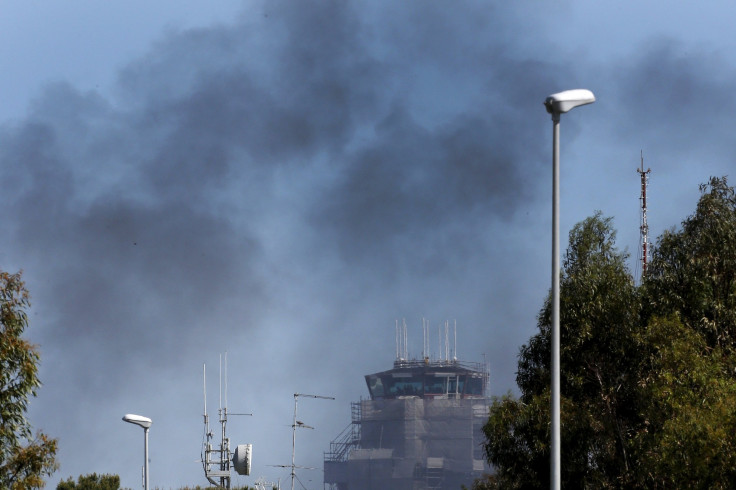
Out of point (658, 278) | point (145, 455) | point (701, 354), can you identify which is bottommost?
point (145, 455)

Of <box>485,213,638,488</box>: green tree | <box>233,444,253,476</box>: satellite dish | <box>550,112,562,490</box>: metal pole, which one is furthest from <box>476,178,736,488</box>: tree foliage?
<box>233,444,253,476</box>: satellite dish

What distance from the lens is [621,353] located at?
3922cm

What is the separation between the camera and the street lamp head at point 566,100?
23.0 m

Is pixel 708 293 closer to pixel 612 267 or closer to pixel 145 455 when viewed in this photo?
pixel 612 267

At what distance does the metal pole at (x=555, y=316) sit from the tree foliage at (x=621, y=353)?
9993 millimetres

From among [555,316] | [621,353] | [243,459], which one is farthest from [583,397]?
[243,459]

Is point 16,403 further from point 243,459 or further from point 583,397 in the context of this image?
point 243,459

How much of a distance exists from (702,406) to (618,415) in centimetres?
943

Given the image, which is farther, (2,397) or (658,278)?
(658,278)

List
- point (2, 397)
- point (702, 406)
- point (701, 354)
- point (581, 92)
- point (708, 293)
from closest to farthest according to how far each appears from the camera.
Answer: point (581, 92) → point (2, 397) → point (702, 406) → point (701, 354) → point (708, 293)

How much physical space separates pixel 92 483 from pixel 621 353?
4412cm

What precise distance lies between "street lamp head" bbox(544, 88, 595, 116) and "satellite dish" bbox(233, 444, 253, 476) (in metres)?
44.5

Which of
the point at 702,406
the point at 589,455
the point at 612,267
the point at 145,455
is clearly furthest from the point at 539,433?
the point at 145,455

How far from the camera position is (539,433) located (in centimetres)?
3978
